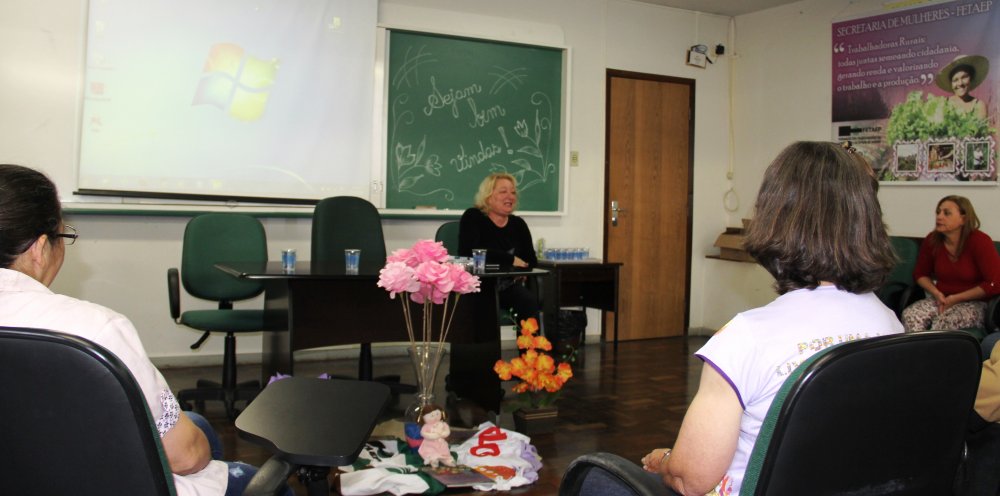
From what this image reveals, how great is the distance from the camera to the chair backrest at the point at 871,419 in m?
0.98

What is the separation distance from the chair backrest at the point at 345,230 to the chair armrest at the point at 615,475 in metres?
2.73

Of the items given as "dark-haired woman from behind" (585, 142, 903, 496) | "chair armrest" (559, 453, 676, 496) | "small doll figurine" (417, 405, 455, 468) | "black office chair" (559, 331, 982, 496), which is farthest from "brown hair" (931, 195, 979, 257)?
"chair armrest" (559, 453, 676, 496)

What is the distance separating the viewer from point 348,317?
3.50m

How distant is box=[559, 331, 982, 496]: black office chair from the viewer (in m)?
0.98

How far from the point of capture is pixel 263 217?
476 centimetres

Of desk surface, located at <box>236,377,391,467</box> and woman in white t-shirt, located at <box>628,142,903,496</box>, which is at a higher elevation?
woman in white t-shirt, located at <box>628,142,903,496</box>

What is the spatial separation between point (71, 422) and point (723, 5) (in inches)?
240

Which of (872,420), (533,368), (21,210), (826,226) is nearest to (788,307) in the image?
(826,226)

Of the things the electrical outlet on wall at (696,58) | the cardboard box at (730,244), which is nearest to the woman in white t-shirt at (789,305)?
the cardboard box at (730,244)

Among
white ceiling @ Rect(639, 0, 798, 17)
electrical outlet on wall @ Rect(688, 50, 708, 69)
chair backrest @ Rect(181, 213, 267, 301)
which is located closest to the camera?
chair backrest @ Rect(181, 213, 267, 301)

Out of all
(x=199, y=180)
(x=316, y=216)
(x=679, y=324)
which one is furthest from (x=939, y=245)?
(x=199, y=180)

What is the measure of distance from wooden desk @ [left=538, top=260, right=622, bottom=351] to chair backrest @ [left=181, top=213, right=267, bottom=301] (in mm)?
1994

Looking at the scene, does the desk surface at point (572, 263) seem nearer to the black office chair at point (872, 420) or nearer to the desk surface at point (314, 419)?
the desk surface at point (314, 419)

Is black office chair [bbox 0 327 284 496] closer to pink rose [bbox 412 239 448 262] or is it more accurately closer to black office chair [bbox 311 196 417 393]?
pink rose [bbox 412 239 448 262]
